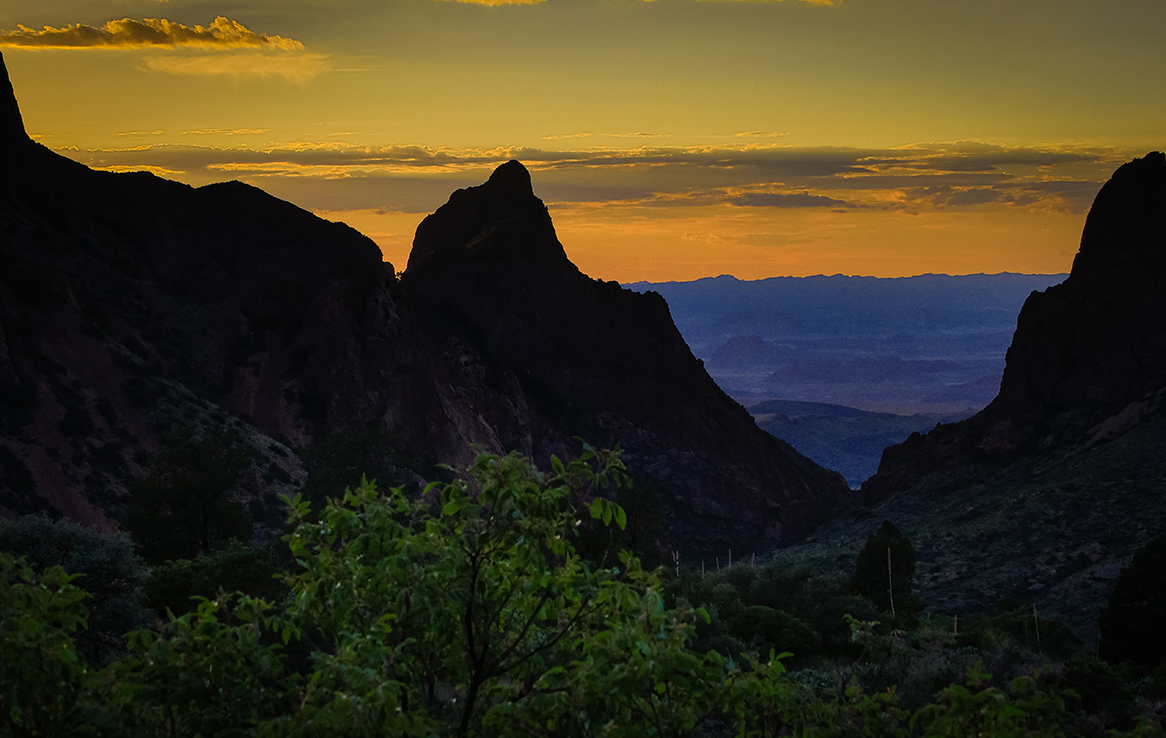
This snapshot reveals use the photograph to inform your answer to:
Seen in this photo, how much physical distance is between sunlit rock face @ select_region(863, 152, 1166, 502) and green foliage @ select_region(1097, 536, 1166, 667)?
55031 millimetres

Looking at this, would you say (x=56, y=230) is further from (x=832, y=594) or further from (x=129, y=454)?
(x=832, y=594)

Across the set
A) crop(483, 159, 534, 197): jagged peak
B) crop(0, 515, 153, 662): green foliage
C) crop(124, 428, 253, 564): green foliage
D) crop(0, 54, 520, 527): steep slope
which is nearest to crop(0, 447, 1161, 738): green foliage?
crop(0, 515, 153, 662): green foliage

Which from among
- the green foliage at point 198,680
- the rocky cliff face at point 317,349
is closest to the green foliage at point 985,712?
the green foliage at point 198,680

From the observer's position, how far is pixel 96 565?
25703 mm

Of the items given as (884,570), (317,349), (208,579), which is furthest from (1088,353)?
(208,579)

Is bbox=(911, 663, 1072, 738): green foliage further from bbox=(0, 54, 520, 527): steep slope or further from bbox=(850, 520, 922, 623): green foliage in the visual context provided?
bbox=(0, 54, 520, 527): steep slope

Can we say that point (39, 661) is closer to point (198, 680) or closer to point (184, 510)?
point (198, 680)

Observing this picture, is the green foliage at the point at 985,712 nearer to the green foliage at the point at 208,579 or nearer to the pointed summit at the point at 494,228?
the green foliage at the point at 208,579

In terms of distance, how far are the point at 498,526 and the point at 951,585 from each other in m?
62.0

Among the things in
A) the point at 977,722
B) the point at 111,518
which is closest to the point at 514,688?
the point at 977,722

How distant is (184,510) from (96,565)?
470 inches

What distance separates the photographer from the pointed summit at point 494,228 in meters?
124

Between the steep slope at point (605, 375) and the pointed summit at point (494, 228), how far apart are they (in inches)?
9.4

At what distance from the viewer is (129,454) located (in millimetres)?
54344
